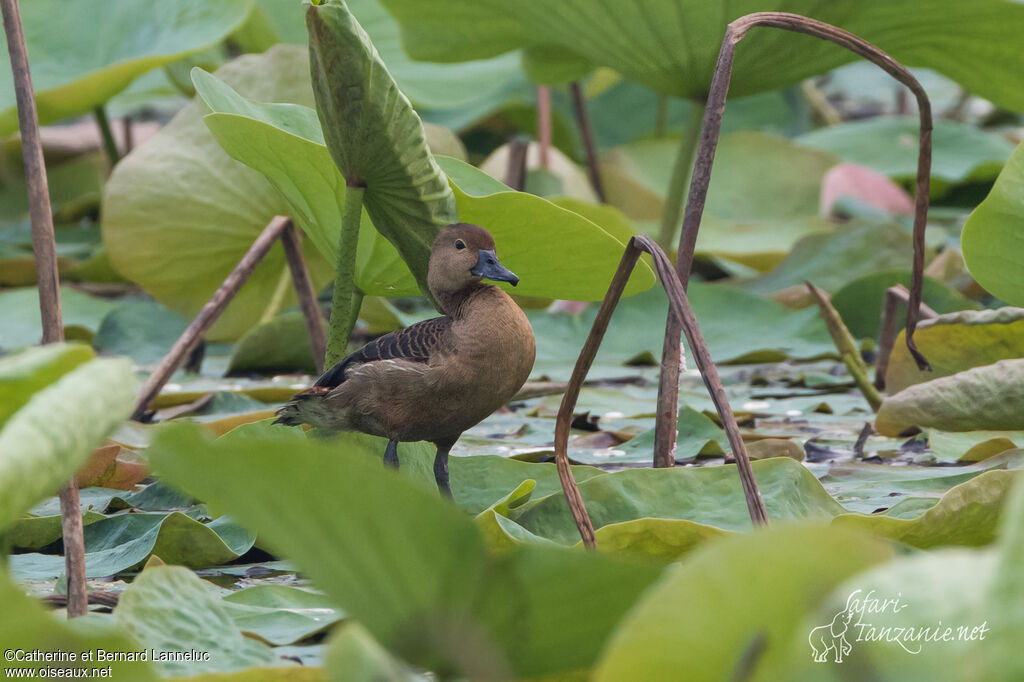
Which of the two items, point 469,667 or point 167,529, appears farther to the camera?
point 167,529

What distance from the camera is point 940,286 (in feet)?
6.45

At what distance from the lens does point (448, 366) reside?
98 centimetres

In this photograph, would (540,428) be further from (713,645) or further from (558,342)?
(713,645)

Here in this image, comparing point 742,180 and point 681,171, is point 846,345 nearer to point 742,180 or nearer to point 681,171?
point 681,171

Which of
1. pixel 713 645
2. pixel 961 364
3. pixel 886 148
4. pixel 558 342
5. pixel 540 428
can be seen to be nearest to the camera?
pixel 713 645

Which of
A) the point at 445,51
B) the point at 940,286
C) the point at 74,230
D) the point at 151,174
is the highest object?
the point at 445,51

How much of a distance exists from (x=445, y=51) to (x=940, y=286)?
3.21ft

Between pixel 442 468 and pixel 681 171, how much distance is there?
3.42 feet

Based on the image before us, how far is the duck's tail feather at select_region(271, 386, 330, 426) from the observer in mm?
1018

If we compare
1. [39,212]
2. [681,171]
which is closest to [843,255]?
[681,171]

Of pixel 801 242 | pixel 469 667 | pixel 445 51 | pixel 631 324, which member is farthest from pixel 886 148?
pixel 469 667

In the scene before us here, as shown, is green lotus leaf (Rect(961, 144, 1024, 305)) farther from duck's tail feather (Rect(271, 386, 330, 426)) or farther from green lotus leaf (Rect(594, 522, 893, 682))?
green lotus leaf (Rect(594, 522, 893, 682))

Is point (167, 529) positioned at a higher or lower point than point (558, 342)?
higher

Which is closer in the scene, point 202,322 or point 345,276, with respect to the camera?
point 345,276
